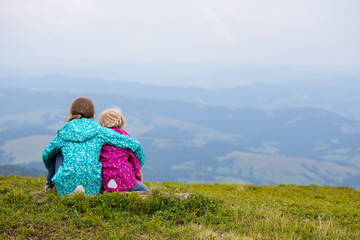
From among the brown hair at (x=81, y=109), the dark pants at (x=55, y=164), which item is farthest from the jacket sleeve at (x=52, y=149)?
the brown hair at (x=81, y=109)

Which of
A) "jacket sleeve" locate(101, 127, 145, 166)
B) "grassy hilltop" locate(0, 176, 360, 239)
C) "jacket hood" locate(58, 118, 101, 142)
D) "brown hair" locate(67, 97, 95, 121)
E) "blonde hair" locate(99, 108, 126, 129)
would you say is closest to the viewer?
"grassy hilltop" locate(0, 176, 360, 239)

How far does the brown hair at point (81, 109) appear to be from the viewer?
8.49 m

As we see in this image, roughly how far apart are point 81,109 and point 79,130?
0.66 meters

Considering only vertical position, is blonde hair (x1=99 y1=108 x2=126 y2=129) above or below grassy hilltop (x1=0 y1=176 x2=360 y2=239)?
above

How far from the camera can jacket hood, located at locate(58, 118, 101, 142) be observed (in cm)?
810

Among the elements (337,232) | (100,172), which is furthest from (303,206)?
(100,172)

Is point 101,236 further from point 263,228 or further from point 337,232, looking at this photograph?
point 337,232

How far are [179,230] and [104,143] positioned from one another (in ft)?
9.57

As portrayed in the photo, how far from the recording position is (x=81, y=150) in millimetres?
8008

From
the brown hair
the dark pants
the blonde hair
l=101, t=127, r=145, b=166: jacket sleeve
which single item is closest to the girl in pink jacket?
the blonde hair

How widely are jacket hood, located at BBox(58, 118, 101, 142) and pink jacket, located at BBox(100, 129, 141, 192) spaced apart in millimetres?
541

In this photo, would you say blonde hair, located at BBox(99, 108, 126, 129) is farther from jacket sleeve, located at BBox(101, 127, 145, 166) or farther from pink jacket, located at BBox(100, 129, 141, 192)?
jacket sleeve, located at BBox(101, 127, 145, 166)

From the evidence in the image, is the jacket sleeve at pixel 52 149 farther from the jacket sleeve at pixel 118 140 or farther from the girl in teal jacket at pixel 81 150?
the jacket sleeve at pixel 118 140

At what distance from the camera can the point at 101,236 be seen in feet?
20.9
